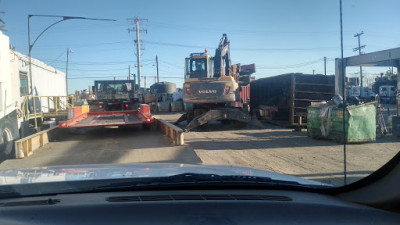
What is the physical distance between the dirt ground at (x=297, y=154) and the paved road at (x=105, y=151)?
893 mm

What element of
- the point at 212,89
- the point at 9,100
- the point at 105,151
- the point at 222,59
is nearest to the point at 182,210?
the point at 105,151

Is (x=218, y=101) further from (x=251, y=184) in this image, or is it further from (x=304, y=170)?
(x=251, y=184)

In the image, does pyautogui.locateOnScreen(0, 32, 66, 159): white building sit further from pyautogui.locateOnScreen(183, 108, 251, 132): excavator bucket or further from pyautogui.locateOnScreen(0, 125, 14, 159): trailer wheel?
pyautogui.locateOnScreen(183, 108, 251, 132): excavator bucket

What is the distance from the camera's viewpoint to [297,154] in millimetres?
8992

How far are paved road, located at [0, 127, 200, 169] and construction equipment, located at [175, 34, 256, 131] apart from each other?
13.4 feet

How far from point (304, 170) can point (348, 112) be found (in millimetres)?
4380

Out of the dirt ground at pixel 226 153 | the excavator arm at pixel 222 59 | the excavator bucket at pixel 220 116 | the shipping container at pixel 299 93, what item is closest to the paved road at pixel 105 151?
the dirt ground at pixel 226 153

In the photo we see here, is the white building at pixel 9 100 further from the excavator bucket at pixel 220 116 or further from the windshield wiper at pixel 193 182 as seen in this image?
the windshield wiper at pixel 193 182

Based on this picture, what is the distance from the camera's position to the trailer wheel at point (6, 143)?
361 inches

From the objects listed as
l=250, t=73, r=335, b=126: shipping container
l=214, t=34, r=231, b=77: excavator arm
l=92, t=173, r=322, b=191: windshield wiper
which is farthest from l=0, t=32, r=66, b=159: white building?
l=250, t=73, r=335, b=126: shipping container

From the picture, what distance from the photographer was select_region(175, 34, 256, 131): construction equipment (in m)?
14.7

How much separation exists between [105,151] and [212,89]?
7406 mm

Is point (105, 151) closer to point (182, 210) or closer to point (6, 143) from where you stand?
point (6, 143)

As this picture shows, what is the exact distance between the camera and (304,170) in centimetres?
708
